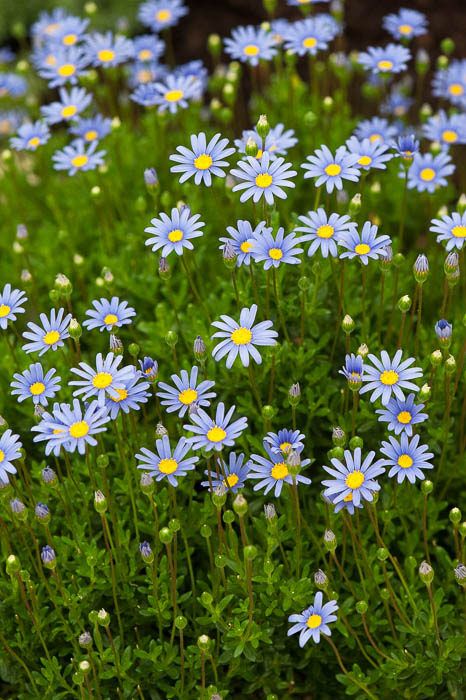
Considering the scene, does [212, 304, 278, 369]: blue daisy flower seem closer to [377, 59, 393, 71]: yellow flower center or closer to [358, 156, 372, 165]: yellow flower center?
[358, 156, 372, 165]: yellow flower center

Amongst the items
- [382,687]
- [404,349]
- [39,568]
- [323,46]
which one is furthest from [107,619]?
[323,46]

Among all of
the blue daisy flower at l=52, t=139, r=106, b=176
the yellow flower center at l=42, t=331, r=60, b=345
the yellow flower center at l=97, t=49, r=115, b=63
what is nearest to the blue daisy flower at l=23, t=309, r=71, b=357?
the yellow flower center at l=42, t=331, r=60, b=345

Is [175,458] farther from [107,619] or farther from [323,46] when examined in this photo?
[323,46]

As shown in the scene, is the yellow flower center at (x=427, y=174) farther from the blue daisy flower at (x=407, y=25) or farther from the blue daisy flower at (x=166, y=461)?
the blue daisy flower at (x=166, y=461)

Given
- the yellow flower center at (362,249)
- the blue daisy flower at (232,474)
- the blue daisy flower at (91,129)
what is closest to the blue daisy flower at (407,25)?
the blue daisy flower at (91,129)

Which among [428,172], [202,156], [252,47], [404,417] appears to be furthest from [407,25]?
[404,417]

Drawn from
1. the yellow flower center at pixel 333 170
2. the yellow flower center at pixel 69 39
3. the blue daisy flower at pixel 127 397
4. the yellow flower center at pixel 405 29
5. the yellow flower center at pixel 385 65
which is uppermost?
the yellow flower center at pixel 69 39

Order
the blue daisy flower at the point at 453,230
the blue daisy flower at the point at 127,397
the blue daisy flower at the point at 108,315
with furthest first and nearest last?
the blue daisy flower at the point at 453,230 < the blue daisy flower at the point at 108,315 < the blue daisy flower at the point at 127,397
